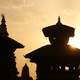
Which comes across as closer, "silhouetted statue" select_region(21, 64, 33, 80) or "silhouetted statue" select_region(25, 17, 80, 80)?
"silhouetted statue" select_region(25, 17, 80, 80)

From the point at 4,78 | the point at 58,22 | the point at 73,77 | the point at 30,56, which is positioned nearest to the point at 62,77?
the point at 73,77

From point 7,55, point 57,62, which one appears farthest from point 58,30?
point 7,55

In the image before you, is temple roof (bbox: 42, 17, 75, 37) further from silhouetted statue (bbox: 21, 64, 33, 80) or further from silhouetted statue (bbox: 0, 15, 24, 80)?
silhouetted statue (bbox: 21, 64, 33, 80)

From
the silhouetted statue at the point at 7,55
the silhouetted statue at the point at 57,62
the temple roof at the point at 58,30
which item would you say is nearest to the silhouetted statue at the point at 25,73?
the silhouetted statue at the point at 7,55

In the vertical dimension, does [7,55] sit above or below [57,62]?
above

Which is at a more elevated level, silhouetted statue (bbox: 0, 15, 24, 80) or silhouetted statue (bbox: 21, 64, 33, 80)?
silhouetted statue (bbox: 21, 64, 33, 80)

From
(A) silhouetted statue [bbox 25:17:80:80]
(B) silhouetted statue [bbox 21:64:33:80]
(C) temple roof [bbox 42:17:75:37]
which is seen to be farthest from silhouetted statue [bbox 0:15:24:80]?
(B) silhouetted statue [bbox 21:64:33:80]

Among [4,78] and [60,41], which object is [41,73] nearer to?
[60,41]

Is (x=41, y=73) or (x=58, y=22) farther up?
(x=58, y=22)

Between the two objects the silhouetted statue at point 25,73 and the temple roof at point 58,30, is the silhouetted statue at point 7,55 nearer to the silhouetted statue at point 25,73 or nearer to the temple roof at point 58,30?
the temple roof at point 58,30

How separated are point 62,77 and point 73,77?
0.83 meters

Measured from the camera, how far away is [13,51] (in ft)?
108

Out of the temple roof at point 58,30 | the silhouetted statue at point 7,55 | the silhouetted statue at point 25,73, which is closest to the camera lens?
the temple roof at point 58,30

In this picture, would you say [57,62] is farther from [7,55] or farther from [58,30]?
[7,55]
